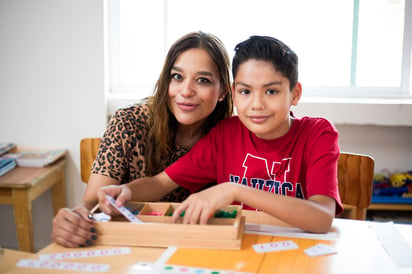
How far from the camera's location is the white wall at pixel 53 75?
261 centimetres

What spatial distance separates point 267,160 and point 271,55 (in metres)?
0.35

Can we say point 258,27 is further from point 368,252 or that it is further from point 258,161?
point 368,252

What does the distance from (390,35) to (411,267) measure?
95.5 inches

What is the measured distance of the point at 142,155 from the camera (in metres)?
1.64

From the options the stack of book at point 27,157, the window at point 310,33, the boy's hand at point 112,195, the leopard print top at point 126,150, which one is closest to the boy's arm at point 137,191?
the boy's hand at point 112,195

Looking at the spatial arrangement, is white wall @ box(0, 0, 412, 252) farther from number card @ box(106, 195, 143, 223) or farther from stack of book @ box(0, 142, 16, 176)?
number card @ box(106, 195, 143, 223)

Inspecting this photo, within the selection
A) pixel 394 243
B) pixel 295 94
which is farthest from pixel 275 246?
pixel 295 94

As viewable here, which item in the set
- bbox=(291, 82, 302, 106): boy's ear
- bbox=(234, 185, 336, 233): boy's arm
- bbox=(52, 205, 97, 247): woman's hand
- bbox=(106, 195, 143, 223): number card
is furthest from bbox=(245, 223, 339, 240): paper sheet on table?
bbox=(291, 82, 302, 106): boy's ear

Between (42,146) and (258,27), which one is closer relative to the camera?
(42,146)

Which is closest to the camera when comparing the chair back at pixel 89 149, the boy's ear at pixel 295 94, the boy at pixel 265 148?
the boy at pixel 265 148

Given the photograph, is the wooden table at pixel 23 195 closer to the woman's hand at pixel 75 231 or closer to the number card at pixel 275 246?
the woman's hand at pixel 75 231

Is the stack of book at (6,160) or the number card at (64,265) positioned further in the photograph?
the stack of book at (6,160)

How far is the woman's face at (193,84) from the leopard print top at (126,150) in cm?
18

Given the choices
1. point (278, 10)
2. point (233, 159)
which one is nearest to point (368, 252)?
point (233, 159)
